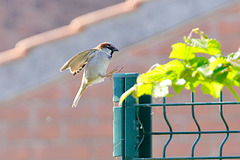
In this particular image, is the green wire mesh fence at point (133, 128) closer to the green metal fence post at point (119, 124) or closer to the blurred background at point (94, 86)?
the green metal fence post at point (119, 124)

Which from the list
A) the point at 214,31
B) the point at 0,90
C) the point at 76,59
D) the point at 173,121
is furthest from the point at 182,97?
the point at 76,59

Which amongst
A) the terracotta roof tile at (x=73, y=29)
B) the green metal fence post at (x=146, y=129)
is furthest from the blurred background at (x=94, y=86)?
the green metal fence post at (x=146, y=129)

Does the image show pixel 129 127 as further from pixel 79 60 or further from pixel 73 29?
pixel 73 29

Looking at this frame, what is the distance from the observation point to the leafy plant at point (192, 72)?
4.46 feet

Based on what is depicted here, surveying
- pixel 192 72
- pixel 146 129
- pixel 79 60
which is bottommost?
pixel 146 129

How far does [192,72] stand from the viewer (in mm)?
1390

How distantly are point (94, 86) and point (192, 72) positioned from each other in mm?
2659

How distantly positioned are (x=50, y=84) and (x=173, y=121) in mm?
840

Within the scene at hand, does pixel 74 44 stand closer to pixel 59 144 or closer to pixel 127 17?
pixel 127 17

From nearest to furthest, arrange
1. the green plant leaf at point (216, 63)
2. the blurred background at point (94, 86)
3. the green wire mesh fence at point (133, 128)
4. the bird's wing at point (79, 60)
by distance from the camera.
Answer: the green plant leaf at point (216, 63) → the green wire mesh fence at point (133, 128) → the bird's wing at point (79, 60) → the blurred background at point (94, 86)

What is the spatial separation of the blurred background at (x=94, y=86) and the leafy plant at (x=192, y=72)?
2.45 metres

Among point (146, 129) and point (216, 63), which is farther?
point (146, 129)

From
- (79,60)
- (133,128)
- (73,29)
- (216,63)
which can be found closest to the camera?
(216,63)

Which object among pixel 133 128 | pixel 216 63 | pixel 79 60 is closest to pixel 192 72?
pixel 216 63
